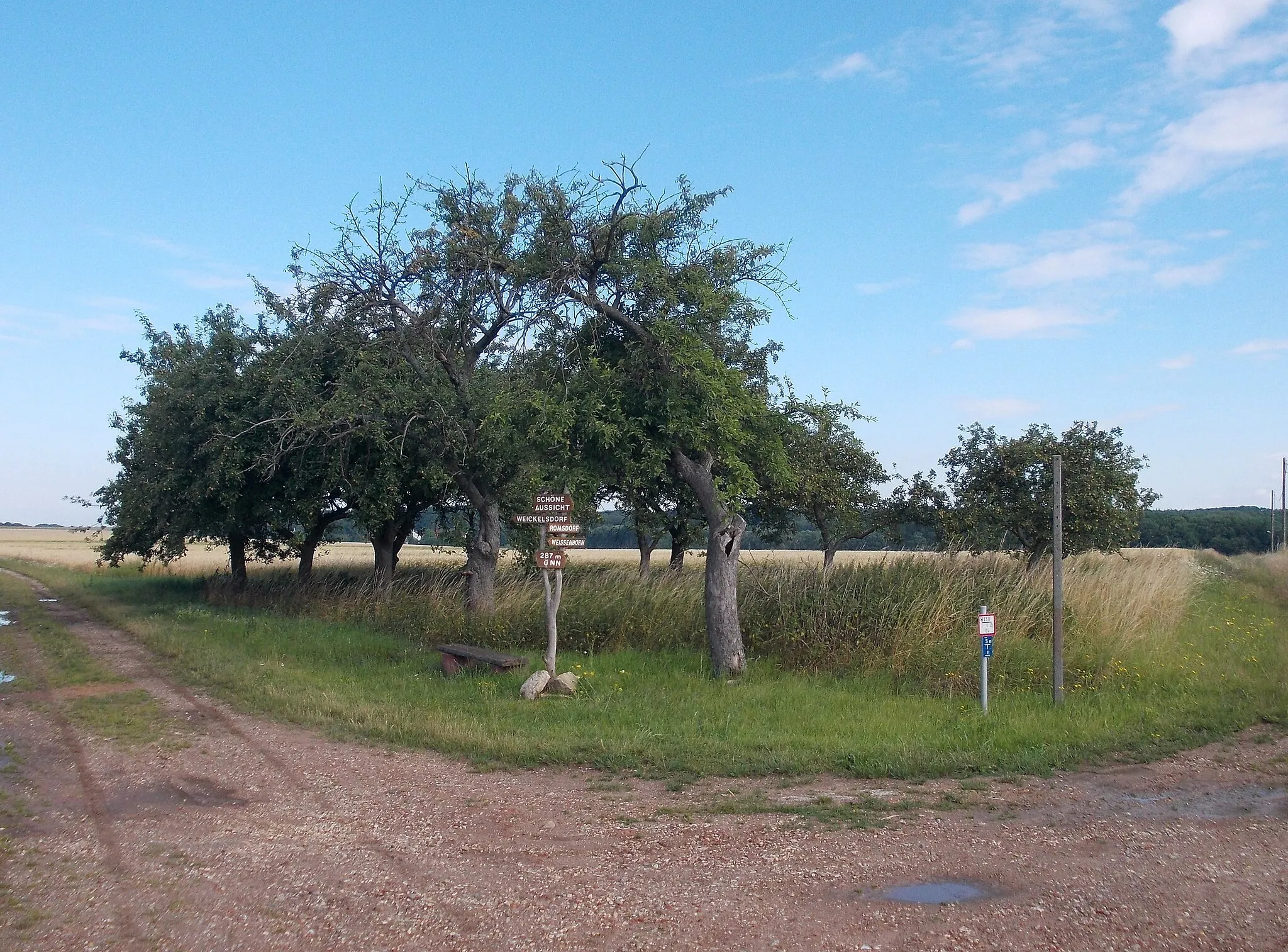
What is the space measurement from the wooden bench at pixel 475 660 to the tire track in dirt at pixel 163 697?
2885mm

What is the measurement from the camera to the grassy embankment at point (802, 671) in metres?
8.56

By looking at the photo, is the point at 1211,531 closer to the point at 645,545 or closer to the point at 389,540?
the point at 645,545

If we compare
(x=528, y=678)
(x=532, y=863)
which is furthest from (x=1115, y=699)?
(x=532, y=863)

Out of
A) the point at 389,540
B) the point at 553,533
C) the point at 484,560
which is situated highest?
the point at 553,533

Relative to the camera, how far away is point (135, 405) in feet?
79.9

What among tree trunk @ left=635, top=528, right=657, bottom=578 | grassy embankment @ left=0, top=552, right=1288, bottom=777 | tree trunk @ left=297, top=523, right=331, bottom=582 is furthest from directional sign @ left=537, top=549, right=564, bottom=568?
tree trunk @ left=297, top=523, right=331, bottom=582

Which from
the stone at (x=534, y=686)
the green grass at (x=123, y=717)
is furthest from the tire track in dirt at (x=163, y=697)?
the stone at (x=534, y=686)

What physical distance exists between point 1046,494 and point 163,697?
53.3 ft

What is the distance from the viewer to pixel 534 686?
1088 centimetres

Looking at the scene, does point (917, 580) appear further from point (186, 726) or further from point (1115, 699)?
point (186, 726)

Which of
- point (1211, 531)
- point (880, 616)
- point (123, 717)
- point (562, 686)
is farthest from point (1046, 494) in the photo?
point (1211, 531)

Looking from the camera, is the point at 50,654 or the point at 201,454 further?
the point at 201,454

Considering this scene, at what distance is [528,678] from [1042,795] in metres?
5.86

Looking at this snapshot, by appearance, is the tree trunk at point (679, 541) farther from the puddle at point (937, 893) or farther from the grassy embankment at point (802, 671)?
the puddle at point (937, 893)
